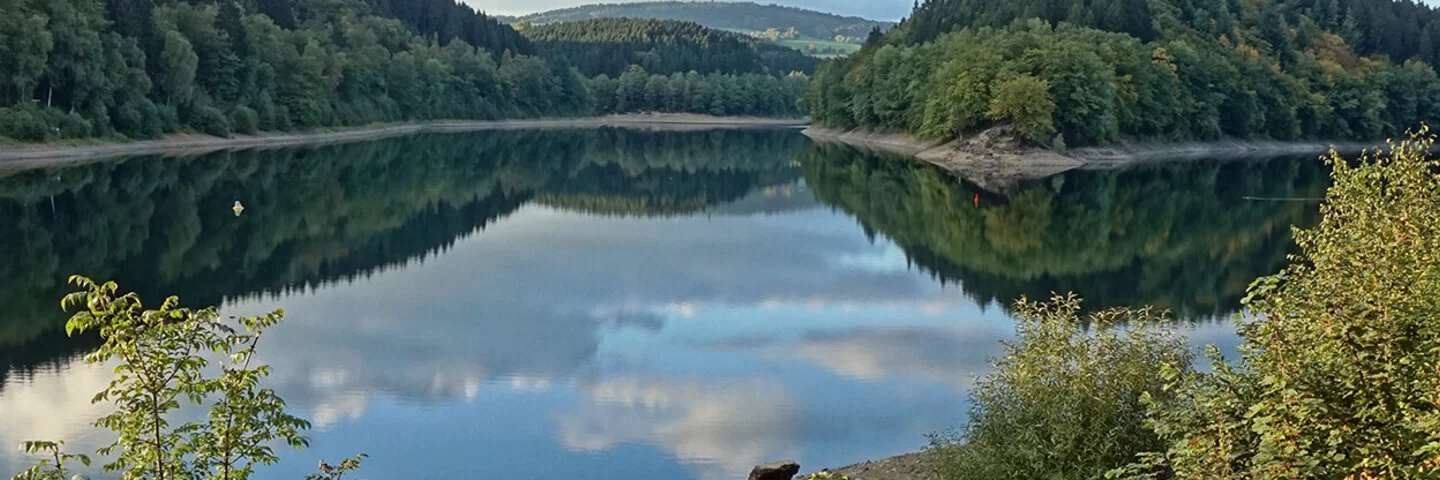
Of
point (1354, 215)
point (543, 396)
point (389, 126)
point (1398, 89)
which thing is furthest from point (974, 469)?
point (1398, 89)

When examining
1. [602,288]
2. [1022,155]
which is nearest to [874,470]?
[602,288]

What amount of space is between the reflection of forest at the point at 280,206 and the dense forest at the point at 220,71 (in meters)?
5.83

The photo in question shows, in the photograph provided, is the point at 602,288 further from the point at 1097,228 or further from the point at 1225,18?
the point at 1225,18

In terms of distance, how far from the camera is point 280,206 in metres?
59.2

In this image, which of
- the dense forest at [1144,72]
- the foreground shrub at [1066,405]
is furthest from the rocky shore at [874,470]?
the dense forest at [1144,72]

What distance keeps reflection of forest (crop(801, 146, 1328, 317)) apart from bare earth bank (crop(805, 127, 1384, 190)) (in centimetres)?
342

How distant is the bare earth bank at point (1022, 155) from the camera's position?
295 ft

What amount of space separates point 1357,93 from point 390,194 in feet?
357

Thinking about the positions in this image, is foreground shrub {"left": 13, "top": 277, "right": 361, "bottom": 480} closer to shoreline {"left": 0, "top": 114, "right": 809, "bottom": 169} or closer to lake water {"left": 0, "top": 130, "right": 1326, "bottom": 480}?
lake water {"left": 0, "top": 130, "right": 1326, "bottom": 480}

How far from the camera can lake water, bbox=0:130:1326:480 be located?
2205cm

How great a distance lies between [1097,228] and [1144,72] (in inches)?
2302

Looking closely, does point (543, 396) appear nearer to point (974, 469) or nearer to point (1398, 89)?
point (974, 469)

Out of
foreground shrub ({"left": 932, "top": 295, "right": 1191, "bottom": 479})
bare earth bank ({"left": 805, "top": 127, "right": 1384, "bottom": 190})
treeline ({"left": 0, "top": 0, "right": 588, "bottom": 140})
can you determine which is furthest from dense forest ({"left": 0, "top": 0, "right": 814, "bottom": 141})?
foreground shrub ({"left": 932, "top": 295, "right": 1191, "bottom": 479})

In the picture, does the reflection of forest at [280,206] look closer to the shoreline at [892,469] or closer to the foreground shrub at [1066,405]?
the shoreline at [892,469]
